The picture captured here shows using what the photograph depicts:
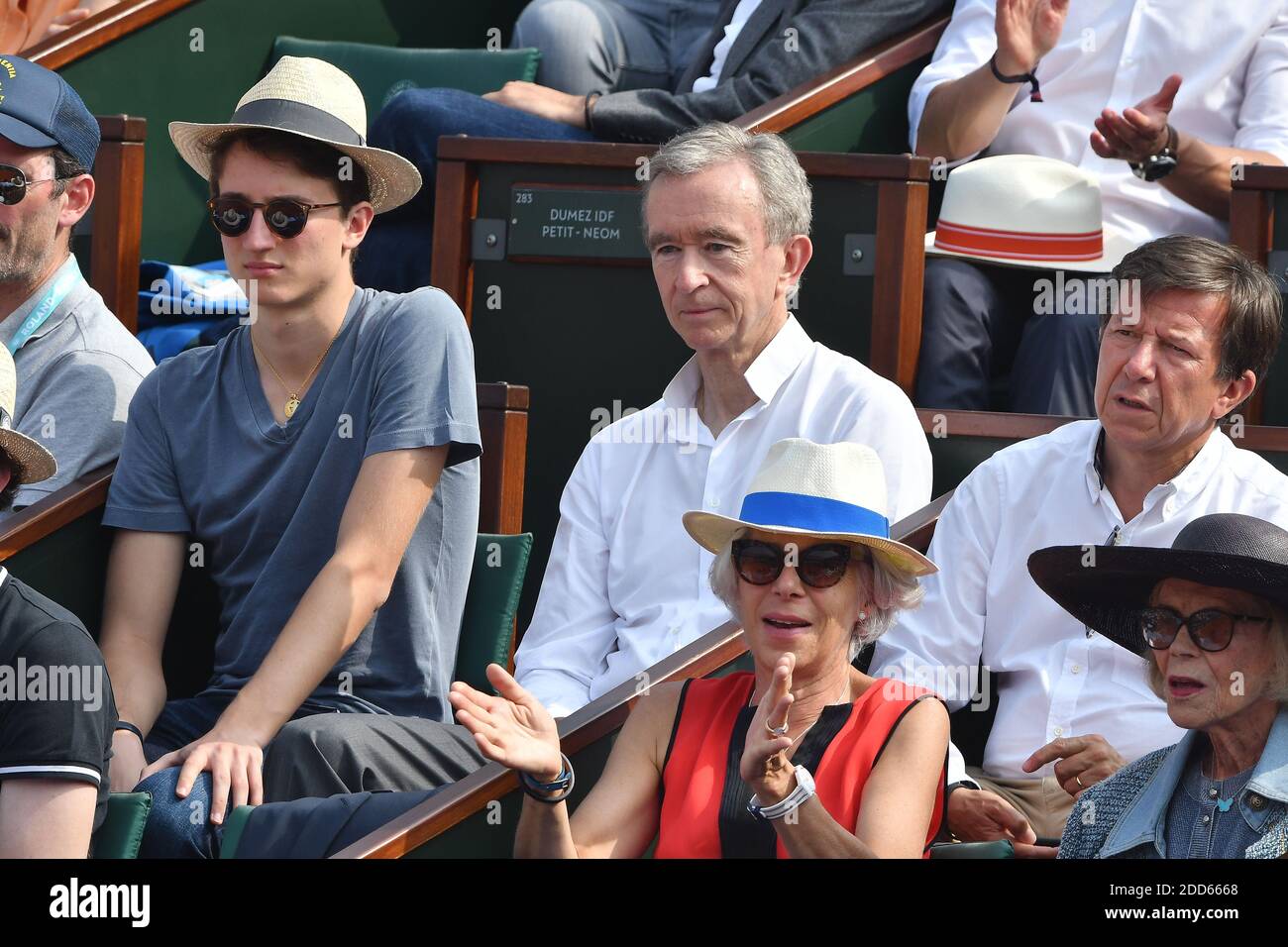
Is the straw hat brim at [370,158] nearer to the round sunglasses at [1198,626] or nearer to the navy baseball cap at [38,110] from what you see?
the navy baseball cap at [38,110]

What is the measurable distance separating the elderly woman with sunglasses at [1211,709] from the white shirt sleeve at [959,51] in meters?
1.87

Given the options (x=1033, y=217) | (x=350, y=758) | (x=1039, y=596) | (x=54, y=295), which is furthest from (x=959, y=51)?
(x=350, y=758)

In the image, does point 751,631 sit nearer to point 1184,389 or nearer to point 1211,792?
point 1211,792

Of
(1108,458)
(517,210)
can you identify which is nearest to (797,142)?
(517,210)

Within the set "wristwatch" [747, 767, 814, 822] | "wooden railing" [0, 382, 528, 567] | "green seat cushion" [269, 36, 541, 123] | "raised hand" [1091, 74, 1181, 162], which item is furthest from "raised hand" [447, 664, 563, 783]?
"green seat cushion" [269, 36, 541, 123]

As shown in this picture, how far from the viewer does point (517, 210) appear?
401 cm

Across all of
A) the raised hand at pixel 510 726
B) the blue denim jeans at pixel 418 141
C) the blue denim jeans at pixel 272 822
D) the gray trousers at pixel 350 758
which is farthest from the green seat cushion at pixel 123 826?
the blue denim jeans at pixel 418 141

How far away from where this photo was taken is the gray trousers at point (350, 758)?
115 inches

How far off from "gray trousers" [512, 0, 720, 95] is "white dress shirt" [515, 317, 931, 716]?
193 cm

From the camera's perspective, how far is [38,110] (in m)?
3.69

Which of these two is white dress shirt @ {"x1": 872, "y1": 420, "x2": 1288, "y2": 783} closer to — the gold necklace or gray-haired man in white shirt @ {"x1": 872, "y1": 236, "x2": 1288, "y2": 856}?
gray-haired man in white shirt @ {"x1": 872, "y1": 236, "x2": 1288, "y2": 856}

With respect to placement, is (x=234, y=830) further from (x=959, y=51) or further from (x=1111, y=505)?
(x=959, y=51)

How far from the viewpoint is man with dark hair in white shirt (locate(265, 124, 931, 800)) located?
328 cm
